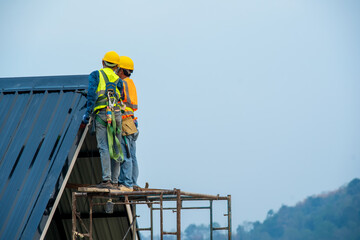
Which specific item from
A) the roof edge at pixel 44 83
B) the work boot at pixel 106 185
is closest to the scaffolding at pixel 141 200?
the work boot at pixel 106 185

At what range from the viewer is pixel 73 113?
54.7 ft

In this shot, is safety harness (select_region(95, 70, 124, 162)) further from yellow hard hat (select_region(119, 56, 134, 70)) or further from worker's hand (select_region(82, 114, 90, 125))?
yellow hard hat (select_region(119, 56, 134, 70))

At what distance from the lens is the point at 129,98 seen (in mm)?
17219

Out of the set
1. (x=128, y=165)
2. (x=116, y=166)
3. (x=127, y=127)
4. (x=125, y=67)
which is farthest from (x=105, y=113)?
(x=125, y=67)

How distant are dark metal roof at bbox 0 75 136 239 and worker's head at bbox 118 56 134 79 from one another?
0.84m

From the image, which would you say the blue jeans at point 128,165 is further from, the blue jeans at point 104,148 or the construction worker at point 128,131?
the blue jeans at point 104,148

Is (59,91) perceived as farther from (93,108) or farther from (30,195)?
(30,195)

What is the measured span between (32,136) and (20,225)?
7.95 feet

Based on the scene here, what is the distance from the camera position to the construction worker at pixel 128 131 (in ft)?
55.5

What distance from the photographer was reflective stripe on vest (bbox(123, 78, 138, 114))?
17172 mm

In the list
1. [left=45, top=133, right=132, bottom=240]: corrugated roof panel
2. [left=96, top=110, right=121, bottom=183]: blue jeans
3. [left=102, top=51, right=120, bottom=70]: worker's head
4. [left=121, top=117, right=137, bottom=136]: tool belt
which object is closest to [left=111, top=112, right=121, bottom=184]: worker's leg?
[left=96, top=110, right=121, bottom=183]: blue jeans

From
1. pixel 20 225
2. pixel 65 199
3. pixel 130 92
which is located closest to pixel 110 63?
pixel 130 92

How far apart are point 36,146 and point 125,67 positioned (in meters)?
2.71

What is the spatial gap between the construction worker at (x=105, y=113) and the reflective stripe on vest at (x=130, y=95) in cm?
73
